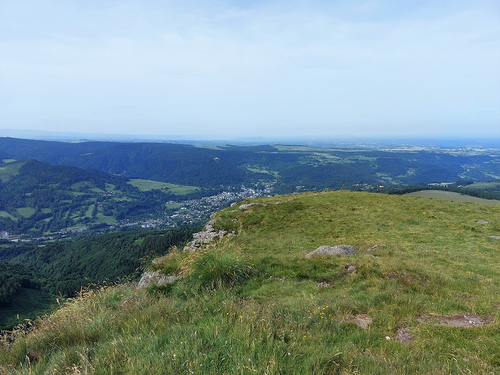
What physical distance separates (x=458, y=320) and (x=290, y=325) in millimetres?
4473

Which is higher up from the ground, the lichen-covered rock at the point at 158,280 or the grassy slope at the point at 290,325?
the grassy slope at the point at 290,325

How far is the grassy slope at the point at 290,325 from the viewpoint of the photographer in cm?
369

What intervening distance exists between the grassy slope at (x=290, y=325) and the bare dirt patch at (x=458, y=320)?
0.18 meters

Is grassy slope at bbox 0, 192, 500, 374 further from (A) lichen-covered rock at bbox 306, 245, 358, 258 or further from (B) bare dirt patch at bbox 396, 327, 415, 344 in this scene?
(A) lichen-covered rock at bbox 306, 245, 358, 258

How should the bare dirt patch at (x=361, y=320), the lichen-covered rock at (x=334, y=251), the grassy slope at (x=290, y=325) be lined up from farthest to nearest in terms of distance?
the lichen-covered rock at (x=334, y=251) < the bare dirt patch at (x=361, y=320) < the grassy slope at (x=290, y=325)

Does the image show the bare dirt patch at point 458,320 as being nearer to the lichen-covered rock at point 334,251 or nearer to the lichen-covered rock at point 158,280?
the lichen-covered rock at point 334,251

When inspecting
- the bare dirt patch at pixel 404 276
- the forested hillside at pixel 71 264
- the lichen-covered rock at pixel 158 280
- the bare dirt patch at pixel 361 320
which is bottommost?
the forested hillside at pixel 71 264

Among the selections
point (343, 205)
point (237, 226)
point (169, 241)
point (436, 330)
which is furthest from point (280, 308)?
point (169, 241)

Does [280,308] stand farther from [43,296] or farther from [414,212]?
[43,296]

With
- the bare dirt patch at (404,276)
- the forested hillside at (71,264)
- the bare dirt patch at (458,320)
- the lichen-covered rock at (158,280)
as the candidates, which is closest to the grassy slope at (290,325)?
the bare dirt patch at (404,276)

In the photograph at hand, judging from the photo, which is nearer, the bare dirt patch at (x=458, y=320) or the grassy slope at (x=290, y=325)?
the grassy slope at (x=290, y=325)

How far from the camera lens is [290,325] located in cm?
478

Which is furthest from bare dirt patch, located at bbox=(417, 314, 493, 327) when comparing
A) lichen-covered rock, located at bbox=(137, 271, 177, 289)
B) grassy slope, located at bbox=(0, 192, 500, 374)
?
lichen-covered rock, located at bbox=(137, 271, 177, 289)

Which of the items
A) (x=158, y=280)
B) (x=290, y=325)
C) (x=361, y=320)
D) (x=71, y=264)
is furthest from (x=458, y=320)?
(x=71, y=264)
